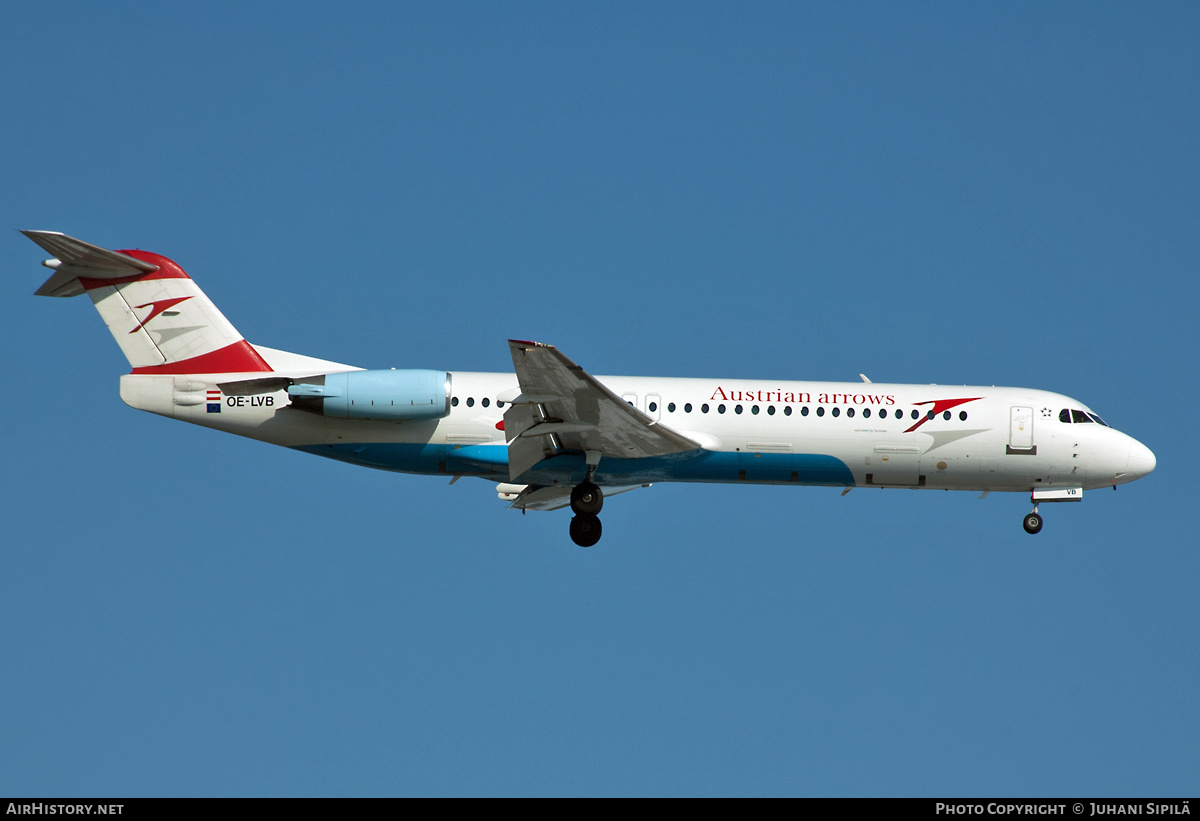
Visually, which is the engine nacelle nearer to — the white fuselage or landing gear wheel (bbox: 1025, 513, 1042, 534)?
the white fuselage

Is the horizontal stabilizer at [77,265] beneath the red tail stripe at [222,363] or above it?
above

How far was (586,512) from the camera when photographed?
2669cm

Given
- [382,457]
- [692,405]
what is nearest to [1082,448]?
[692,405]

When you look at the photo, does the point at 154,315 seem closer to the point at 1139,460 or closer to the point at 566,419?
the point at 566,419

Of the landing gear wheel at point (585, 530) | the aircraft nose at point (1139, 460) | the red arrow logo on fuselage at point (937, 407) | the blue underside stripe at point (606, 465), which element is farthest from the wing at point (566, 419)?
the aircraft nose at point (1139, 460)

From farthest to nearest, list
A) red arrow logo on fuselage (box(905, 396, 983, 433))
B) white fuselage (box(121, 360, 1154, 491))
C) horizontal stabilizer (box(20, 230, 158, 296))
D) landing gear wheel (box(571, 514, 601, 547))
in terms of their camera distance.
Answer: red arrow logo on fuselage (box(905, 396, 983, 433)) → landing gear wheel (box(571, 514, 601, 547)) → white fuselage (box(121, 360, 1154, 491)) → horizontal stabilizer (box(20, 230, 158, 296))

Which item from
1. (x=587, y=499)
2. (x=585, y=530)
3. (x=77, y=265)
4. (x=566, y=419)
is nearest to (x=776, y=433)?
(x=587, y=499)

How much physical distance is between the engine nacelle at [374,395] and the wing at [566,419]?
1614mm

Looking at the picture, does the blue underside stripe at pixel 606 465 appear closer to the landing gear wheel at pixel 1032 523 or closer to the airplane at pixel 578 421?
the airplane at pixel 578 421

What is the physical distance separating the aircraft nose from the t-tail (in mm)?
19416

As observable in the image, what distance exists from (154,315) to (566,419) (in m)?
9.12

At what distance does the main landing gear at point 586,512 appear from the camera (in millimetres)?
26625

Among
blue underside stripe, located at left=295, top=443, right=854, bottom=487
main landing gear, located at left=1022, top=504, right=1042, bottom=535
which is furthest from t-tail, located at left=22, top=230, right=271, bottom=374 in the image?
main landing gear, located at left=1022, top=504, right=1042, bottom=535

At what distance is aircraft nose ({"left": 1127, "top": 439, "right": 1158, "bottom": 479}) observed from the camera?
28578 millimetres
